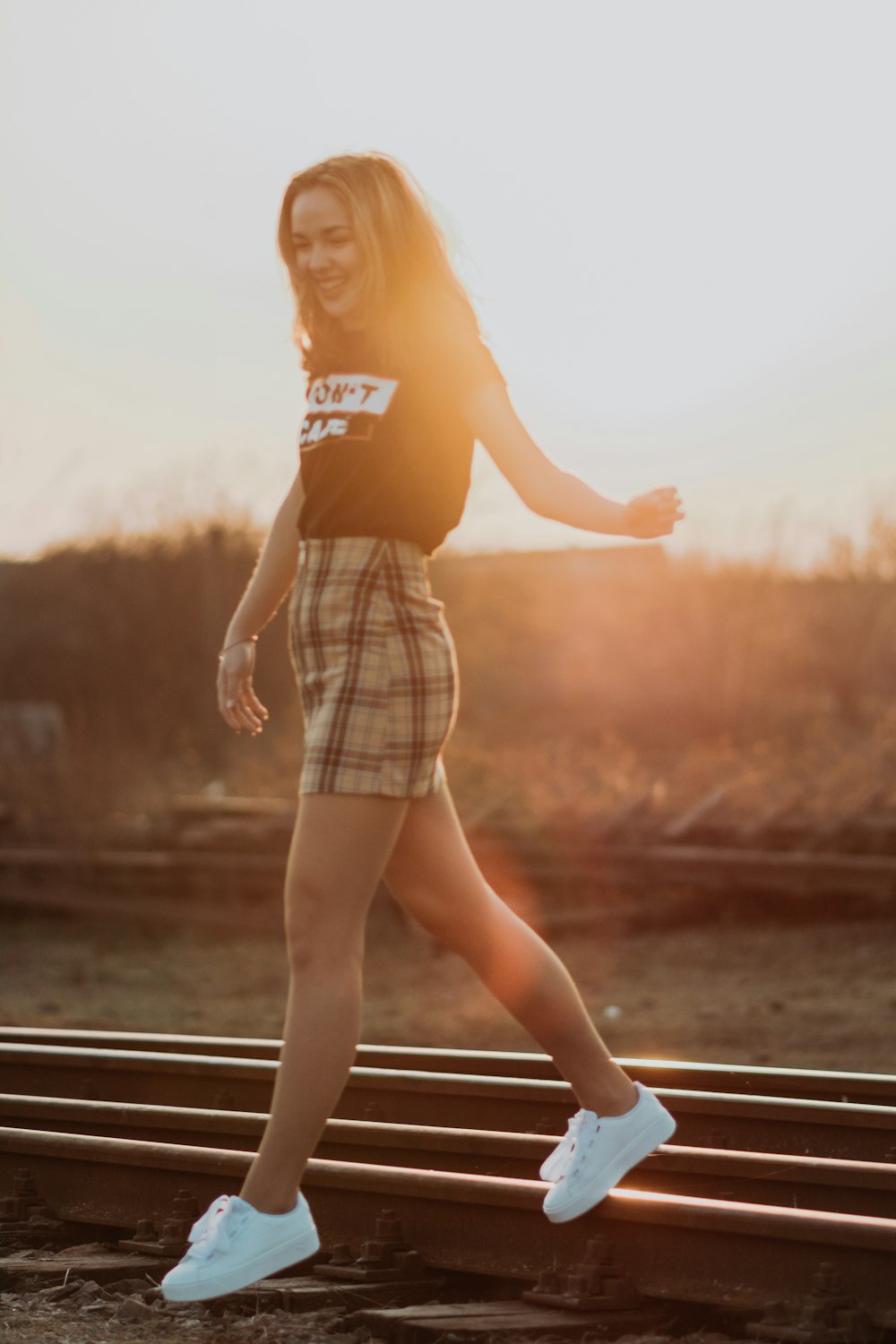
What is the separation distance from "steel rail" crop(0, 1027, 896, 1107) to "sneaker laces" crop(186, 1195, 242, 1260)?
6.36ft

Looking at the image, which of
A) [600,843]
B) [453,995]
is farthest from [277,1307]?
[600,843]

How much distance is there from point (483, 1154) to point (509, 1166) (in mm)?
76

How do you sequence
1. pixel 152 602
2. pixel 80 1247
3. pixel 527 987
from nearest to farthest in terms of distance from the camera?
pixel 527 987
pixel 80 1247
pixel 152 602

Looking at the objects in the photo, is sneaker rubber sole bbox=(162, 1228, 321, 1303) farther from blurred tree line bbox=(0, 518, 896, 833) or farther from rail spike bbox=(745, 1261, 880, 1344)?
blurred tree line bbox=(0, 518, 896, 833)

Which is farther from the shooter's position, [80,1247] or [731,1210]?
[80,1247]

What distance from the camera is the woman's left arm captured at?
300cm

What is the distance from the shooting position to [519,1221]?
11.6 ft

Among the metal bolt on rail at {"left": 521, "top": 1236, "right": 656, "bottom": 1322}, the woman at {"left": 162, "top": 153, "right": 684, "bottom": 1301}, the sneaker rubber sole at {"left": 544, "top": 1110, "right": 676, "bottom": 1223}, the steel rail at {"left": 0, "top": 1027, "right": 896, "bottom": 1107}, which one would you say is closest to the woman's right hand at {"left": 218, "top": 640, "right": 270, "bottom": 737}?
the woman at {"left": 162, "top": 153, "right": 684, "bottom": 1301}

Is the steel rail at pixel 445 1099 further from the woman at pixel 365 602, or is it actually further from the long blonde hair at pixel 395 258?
the long blonde hair at pixel 395 258

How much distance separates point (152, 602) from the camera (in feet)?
125

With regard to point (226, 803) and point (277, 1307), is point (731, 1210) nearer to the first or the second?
point (277, 1307)

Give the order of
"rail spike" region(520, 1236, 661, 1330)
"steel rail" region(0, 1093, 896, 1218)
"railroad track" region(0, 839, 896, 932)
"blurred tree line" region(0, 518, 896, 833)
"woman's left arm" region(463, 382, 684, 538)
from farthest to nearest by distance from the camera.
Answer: "blurred tree line" region(0, 518, 896, 833) → "railroad track" region(0, 839, 896, 932) → "steel rail" region(0, 1093, 896, 1218) → "rail spike" region(520, 1236, 661, 1330) → "woman's left arm" region(463, 382, 684, 538)

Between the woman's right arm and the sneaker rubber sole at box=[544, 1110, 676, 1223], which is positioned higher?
the woman's right arm

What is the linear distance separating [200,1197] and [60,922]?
1148 centimetres
